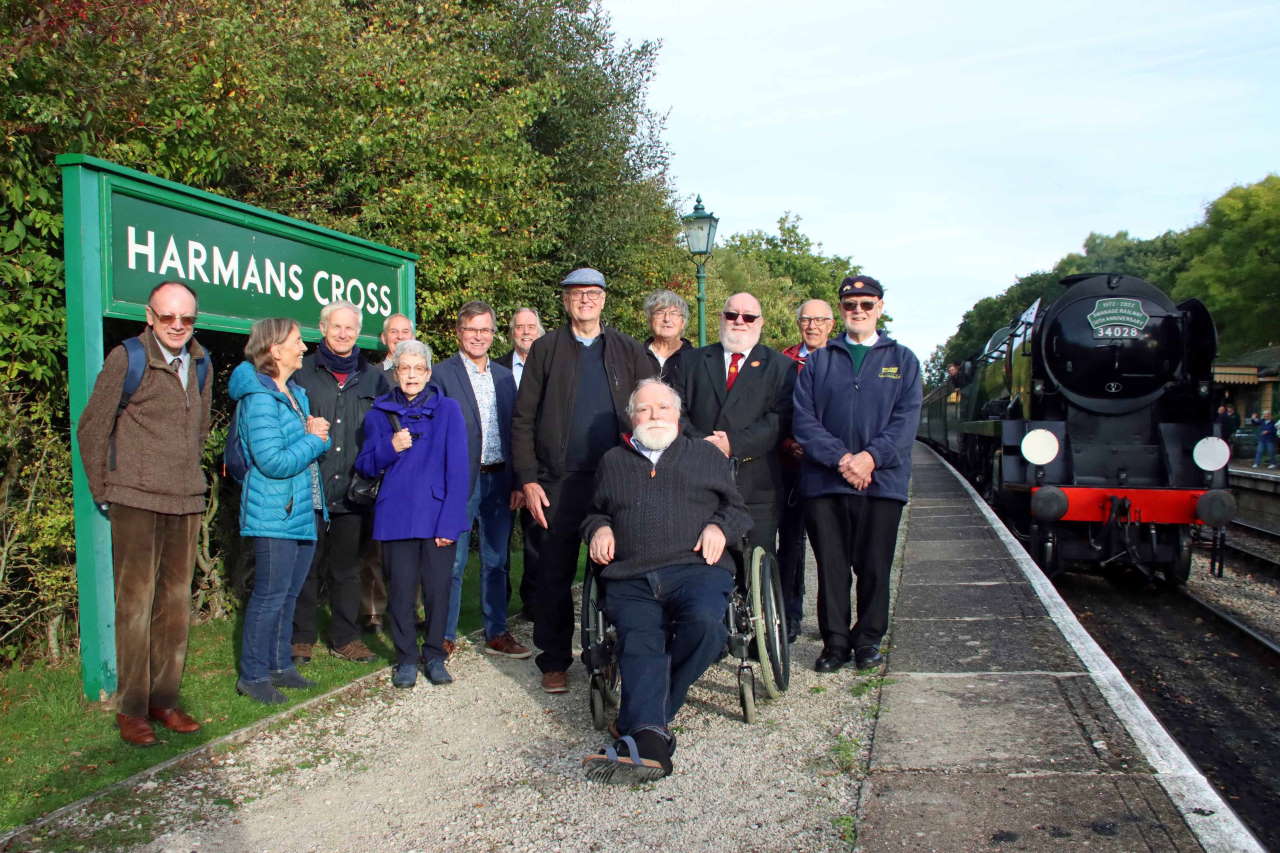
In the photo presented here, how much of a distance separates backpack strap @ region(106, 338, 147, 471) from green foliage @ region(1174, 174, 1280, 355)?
1923 inches

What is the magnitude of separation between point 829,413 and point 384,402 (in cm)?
234

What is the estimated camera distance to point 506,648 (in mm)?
5973

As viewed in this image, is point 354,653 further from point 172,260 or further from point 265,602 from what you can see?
point 172,260

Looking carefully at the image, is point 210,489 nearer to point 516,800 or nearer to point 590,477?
point 590,477

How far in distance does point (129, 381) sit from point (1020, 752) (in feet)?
12.6

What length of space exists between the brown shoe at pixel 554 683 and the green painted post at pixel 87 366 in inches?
78.1

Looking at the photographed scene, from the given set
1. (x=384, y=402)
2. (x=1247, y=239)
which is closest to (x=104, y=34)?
(x=384, y=402)

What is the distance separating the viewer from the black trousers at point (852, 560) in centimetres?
535

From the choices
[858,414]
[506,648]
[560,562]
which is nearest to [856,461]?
[858,414]

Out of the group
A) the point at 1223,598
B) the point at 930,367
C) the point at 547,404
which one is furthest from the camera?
the point at 930,367

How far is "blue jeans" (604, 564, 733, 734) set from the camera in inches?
153

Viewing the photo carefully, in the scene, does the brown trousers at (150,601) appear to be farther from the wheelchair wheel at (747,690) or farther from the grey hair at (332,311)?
the wheelchair wheel at (747,690)

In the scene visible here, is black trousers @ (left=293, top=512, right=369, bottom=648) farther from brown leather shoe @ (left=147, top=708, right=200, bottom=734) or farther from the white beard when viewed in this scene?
the white beard

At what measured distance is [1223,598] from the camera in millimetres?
10141
